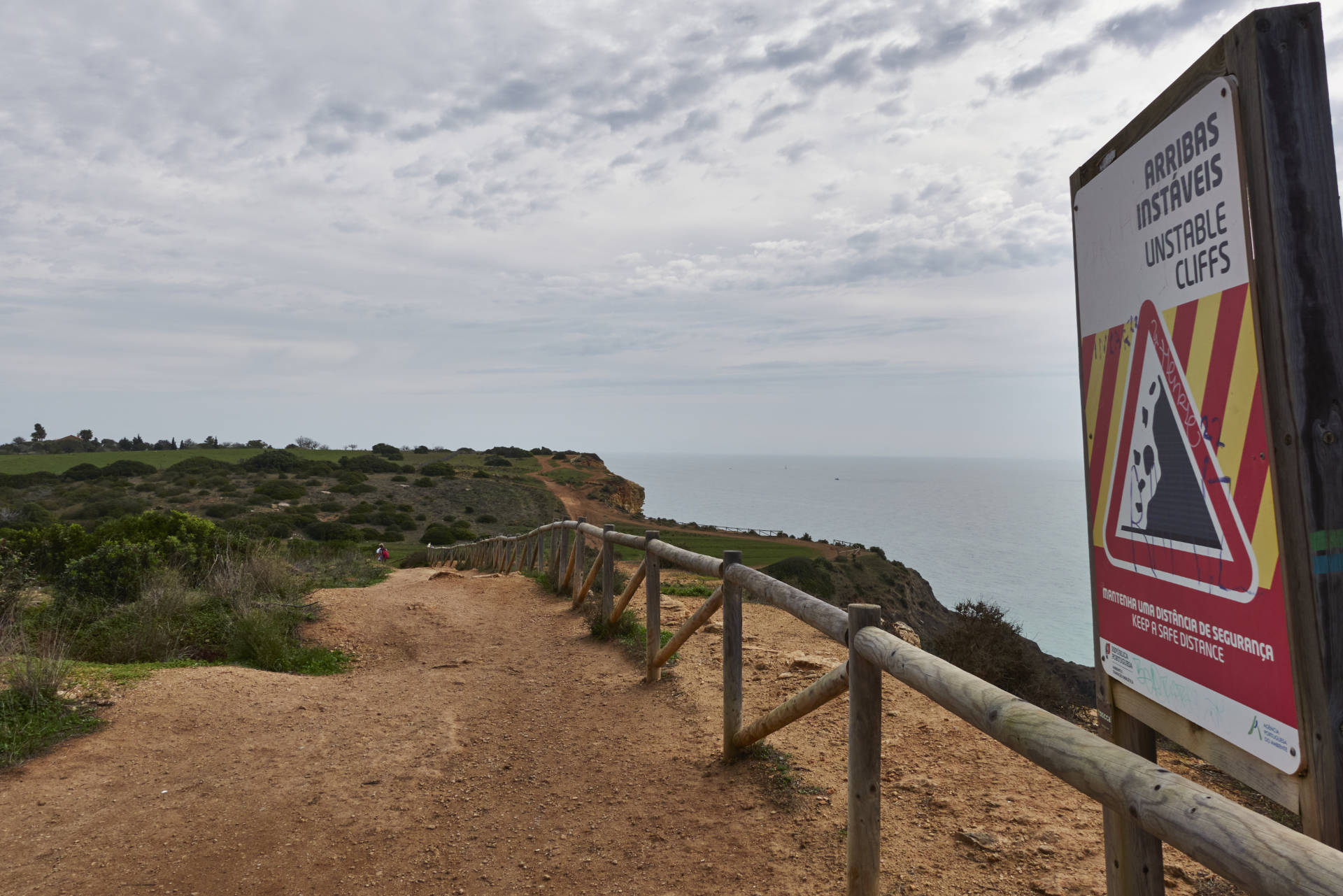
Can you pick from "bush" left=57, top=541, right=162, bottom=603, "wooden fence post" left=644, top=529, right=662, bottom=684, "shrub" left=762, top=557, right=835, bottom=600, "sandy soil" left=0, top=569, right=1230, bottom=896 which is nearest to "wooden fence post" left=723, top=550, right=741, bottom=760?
"sandy soil" left=0, top=569, right=1230, bottom=896

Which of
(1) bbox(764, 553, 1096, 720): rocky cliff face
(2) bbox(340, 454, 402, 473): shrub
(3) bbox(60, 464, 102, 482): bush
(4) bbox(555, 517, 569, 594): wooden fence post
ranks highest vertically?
(2) bbox(340, 454, 402, 473): shrub

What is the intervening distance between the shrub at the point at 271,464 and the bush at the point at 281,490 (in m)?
7.32

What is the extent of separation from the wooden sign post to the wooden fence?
0.74 feet

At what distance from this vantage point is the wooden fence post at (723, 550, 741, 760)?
471 cm

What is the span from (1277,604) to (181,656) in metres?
9.06

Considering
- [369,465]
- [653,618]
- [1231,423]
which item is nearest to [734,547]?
[653,618]

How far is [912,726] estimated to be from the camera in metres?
5.28

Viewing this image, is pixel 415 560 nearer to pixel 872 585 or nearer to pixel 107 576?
pixel 872 585

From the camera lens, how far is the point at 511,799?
14.8 feet

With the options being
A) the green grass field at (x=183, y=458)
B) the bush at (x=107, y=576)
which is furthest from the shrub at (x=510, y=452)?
the bush at (x=107, y=576)

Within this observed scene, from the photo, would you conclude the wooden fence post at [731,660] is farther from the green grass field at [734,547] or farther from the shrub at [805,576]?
the green grass field at [734,547]

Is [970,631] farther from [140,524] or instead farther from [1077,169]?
[140,524]

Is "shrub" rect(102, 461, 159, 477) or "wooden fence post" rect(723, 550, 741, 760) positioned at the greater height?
"shrub" rect(102, 461, 159, 477)

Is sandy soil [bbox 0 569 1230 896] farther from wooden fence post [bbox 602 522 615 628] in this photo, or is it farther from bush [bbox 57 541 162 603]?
bush [bbox 57 541 162 603]
